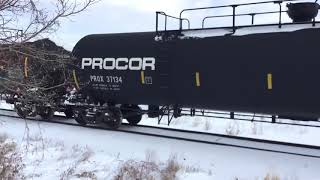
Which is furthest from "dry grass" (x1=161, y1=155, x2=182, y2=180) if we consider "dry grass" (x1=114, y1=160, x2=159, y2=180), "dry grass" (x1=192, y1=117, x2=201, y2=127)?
"dry grass" (x1=192, y1=117, x2=201, y2=127)

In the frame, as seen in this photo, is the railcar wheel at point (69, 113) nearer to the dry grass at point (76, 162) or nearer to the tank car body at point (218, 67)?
the tank car body at point (218, 67)

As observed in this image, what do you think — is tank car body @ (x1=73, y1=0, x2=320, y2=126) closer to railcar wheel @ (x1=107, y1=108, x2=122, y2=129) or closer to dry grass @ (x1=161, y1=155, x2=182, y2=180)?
railcar wheel @ (x1=107, y1=108, x2=122, y2=129)

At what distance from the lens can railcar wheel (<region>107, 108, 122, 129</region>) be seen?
→ 616 inches

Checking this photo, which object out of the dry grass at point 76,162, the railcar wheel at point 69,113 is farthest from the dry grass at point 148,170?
the railcar wheel at point 69,113

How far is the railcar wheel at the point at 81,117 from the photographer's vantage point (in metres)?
16.3

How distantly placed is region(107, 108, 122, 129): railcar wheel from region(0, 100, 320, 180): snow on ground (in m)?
0.80

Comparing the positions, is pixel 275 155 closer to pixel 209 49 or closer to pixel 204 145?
pixel 204 145

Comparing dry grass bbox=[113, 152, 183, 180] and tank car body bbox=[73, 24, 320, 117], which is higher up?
tank car body bbox=[73, 24, 320, 117]

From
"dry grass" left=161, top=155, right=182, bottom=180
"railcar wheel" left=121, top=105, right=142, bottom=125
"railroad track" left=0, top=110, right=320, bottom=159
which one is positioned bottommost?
"dry grass" left=161, top=155, right=182, bottom=180

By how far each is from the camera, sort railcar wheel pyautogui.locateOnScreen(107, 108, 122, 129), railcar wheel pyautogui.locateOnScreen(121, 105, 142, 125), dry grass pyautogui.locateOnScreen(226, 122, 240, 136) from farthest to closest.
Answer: railcar wheel pyautogui.locateOnScreen(107, 108, 122, 129)
railcar wheel pyautogui.locateOnScreen(121, 105, 142, 125)
dry grass pyautogui.locateOnScreen(226, 122, 240, 136)

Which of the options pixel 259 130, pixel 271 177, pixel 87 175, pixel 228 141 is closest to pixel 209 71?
pixel 228 141

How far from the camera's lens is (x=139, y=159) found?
10.6 m

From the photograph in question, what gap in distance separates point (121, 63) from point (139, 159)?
192 inches

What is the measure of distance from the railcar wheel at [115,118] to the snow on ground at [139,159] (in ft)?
2.62
